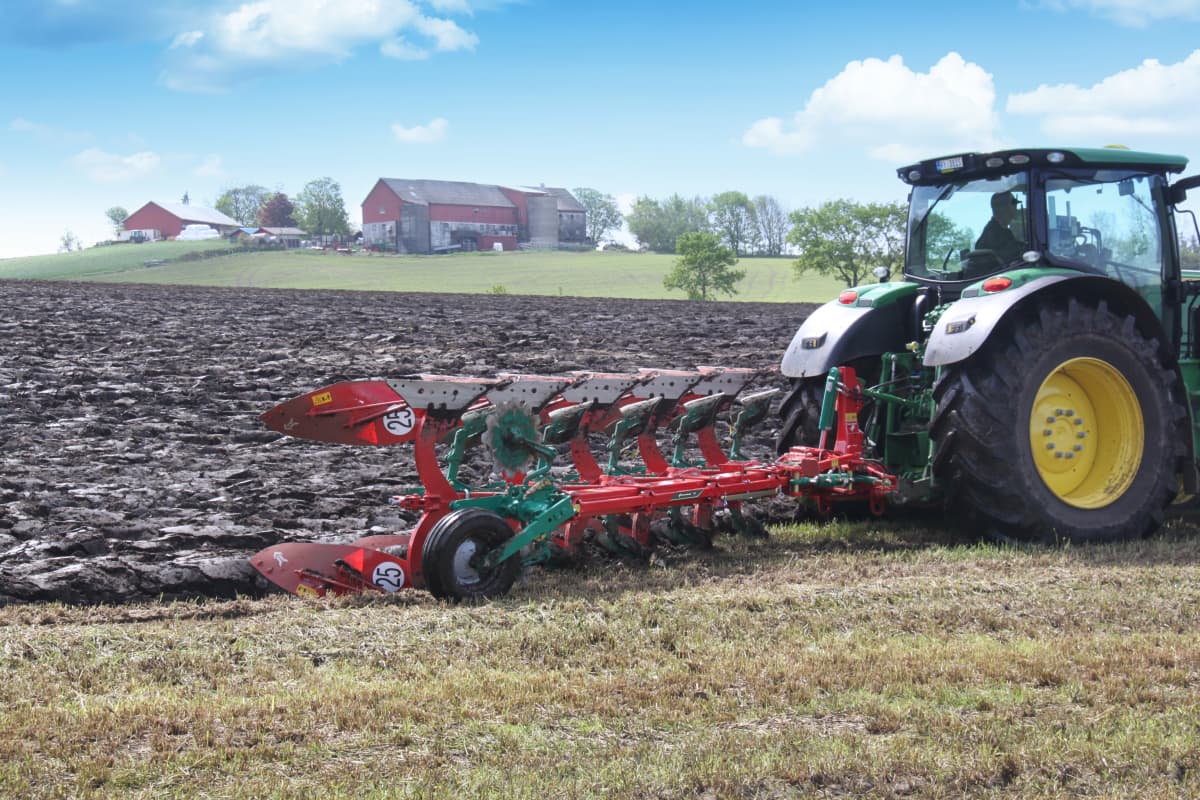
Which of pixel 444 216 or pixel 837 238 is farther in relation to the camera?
pixel 444 216

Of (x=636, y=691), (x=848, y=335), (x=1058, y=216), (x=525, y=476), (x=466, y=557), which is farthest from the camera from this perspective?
(x=848, y=335)

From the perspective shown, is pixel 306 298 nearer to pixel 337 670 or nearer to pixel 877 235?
pixel 337 670

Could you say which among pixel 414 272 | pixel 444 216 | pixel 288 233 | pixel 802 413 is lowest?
pixel 802 413

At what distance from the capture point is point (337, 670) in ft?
14.9

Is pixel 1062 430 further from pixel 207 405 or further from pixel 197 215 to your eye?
pixel 197 215

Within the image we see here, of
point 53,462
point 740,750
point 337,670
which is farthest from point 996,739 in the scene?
point 53,462

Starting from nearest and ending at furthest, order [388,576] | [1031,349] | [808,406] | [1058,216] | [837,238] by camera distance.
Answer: [388,576]
[1031,349]
[1058,216]
[808,406]
[837,238]

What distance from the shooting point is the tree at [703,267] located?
64.1 meters

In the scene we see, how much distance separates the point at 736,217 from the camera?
102 metres

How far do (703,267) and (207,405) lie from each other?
5445 centimetres

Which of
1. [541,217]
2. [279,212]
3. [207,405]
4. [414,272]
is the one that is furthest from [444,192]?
[207,405]

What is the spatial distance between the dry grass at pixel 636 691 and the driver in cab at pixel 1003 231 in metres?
1.98

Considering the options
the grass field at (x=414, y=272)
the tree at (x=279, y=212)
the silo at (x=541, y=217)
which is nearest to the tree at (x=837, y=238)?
the grass field at (x=414, y=272)

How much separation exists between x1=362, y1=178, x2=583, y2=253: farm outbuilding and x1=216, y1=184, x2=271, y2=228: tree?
31518mm
